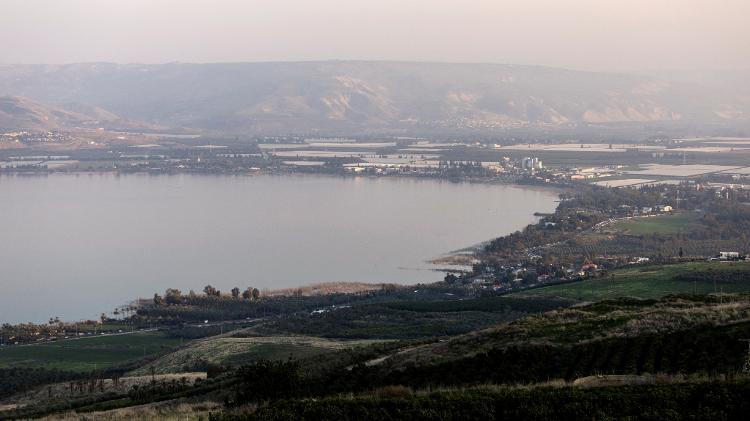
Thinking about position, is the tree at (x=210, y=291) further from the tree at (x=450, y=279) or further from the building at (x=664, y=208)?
the building at (x=664, y=208)

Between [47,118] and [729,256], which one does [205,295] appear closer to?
[729,256]

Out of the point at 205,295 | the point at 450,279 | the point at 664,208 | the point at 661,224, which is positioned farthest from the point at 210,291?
the point at 664,208

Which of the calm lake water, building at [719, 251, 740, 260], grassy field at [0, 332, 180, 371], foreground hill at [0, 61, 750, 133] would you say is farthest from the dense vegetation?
foreground hill at [0, 61, 750, 133]

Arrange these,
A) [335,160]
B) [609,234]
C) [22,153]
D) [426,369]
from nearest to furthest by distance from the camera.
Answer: [426,369]
[609,234]
[335,160]
[22,153]

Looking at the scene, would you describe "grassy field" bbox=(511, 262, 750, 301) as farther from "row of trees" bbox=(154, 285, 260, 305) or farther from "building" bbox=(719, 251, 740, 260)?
"row of trees" bbox=(154, 285, 260, 305)

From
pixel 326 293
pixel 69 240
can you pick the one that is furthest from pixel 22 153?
pixel 326 293

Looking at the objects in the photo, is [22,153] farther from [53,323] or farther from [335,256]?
[53,323]
